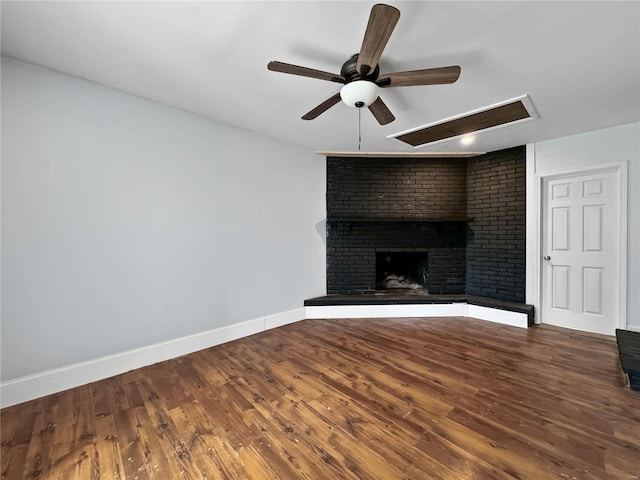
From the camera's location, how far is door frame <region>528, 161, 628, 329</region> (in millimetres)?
2898

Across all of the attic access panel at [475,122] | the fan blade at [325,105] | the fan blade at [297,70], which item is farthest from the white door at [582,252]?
the fan blade at [297,70]

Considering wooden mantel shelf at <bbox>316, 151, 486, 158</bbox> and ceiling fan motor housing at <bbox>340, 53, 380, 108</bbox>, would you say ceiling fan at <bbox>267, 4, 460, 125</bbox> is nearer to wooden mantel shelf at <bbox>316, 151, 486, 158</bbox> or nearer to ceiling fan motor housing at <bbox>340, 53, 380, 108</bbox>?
ceiling fan motor housing at <bbox>340, 53, 380, 108</bbox>

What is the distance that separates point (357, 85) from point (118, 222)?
7.34 ft

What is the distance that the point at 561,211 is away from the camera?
336 cm

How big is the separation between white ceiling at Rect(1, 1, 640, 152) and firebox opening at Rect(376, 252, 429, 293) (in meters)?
2.42

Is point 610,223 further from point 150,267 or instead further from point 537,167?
point 150,267

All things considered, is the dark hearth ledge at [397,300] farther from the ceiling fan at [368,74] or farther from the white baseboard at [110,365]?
the ceiling fan at [368,74]

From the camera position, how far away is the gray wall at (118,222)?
1.86 m

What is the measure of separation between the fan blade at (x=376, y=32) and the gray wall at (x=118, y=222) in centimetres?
196

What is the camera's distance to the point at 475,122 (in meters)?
2.84

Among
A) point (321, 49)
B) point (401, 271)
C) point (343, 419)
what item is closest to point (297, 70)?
point (321, 49)

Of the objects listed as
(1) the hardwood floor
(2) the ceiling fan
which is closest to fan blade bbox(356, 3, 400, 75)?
(2) the ceiling fan

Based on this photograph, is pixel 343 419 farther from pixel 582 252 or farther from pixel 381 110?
pixel 582 252

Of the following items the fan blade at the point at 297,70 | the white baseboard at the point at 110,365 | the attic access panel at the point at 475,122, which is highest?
the attic access panel at the point at 475,122
